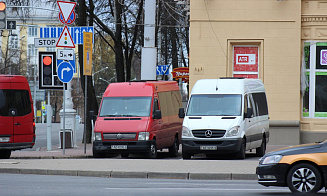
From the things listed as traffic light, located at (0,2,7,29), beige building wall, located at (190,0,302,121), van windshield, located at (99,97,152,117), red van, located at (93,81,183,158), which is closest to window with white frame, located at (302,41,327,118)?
beige building wall, located at (190,0,302,121)

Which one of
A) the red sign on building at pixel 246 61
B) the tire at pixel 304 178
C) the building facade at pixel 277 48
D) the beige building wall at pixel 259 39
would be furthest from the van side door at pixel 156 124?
the tire at pixel 304 178

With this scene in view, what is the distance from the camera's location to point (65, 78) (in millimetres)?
21141

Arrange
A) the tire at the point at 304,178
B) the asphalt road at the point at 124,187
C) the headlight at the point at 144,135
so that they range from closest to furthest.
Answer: the tire at the point at 304,178 < the asphalt road at the point at 124,187 < the headlight at the point at 144,135

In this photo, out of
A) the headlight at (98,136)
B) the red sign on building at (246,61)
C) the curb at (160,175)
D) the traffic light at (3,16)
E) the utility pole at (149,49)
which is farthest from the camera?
the red sign on building at (246,61)

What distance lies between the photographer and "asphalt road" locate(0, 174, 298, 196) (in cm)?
1164

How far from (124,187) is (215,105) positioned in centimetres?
834

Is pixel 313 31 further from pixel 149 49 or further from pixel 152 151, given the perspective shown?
pixel 152 151

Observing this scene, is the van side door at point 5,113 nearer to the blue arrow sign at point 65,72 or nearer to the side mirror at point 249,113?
the blue arrow sign at point 65,72

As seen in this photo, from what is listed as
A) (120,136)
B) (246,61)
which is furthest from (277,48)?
(120,136)

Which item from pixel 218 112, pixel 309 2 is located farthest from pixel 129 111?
pixel 309 2

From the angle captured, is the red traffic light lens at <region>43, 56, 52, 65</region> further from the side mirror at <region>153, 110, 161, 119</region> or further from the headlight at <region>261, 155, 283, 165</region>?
the headlight at <region>261, 155, 283, 165</region>

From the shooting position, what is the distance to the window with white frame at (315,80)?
89.2 feet

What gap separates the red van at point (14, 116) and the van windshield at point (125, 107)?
2.33 m

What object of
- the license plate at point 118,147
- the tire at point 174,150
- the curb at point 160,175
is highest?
the license plate at point 118,147
